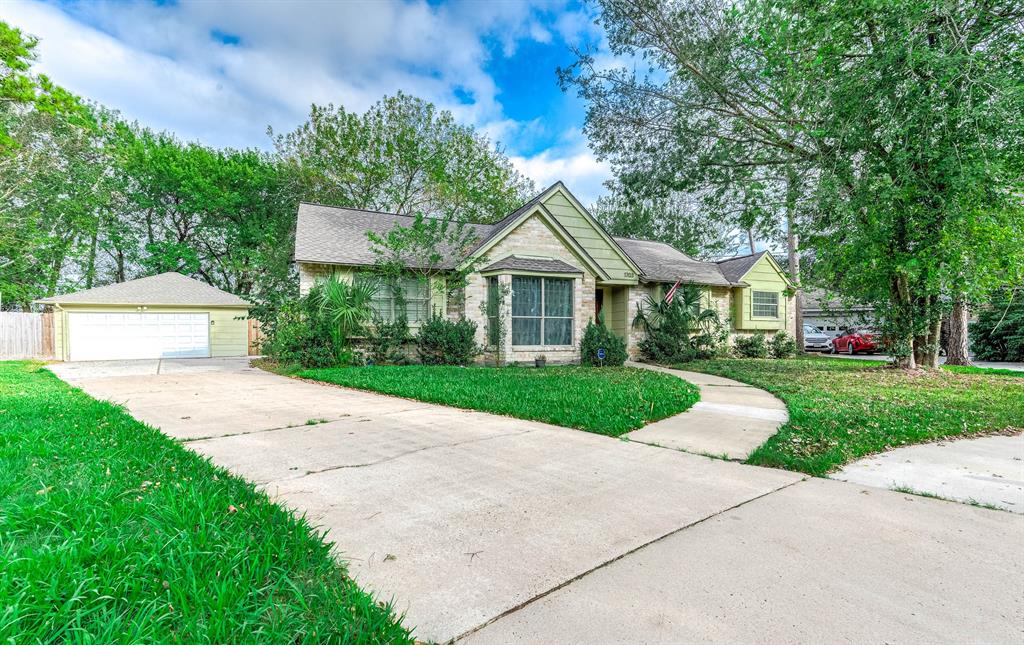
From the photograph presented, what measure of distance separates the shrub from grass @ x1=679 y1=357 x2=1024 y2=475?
6.43m

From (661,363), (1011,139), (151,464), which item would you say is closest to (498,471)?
(151,464)

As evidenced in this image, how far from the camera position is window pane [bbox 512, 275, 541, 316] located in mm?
12500

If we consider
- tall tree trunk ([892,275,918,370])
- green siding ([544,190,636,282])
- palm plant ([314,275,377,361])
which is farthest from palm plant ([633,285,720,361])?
palm plant ([314,275,377,361])

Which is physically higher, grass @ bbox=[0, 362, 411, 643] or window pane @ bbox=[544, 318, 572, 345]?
window pane @ bbox=[544, 318, 572, 345]

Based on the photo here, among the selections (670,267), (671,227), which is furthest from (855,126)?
(671,227)

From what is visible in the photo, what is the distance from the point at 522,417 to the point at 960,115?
7714 mm

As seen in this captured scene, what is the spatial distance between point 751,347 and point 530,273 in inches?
357

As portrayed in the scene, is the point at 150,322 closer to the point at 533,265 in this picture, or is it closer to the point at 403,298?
the point at 403,298

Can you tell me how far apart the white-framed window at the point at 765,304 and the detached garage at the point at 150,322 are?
59.4 feet

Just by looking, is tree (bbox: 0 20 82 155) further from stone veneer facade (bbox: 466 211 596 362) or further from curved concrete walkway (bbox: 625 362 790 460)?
curved concrete walkway (bbox: 625 362 790 460)

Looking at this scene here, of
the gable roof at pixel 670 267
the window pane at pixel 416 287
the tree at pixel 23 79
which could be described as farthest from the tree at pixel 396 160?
the tree at pixel 23 79

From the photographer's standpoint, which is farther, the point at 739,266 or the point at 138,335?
the point at 739,266

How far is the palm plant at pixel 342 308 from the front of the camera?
1119 centimetres

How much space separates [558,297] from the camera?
13008mm
